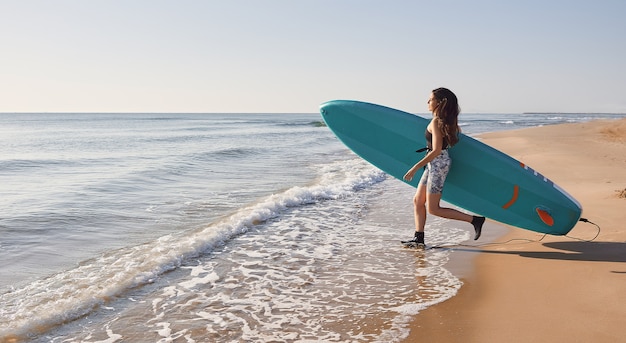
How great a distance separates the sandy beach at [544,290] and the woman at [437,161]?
0.41m

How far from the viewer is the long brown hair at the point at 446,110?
15.4 feet

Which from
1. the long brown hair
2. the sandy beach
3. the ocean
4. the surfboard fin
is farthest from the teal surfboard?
the long brown hair

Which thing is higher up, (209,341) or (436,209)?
(436,209)

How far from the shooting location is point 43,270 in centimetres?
445

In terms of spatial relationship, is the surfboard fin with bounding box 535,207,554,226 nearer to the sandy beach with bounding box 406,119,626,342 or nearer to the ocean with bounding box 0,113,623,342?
the sandy beach with bounding box 406,119,626,342

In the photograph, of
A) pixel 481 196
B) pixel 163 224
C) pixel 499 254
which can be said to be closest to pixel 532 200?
pixel 481 196

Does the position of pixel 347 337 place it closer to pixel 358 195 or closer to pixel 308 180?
pixel 358 195

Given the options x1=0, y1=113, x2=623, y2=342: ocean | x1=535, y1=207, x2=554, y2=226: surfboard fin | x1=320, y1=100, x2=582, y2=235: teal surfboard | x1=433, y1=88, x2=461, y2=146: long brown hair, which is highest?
x1=433, y1=88, x2=461, y2=146: long brown hair

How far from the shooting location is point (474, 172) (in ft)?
17.9

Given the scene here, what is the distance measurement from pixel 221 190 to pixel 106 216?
103 inches

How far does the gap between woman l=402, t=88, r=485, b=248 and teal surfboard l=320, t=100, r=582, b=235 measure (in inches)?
22.3

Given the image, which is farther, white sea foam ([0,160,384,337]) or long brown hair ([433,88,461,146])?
long brown hair ([433,88,461,146])

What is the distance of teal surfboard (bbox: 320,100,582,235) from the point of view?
5.17 metres

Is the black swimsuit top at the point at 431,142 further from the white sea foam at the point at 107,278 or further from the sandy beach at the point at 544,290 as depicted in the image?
the white sea foam at the point at 107,278
